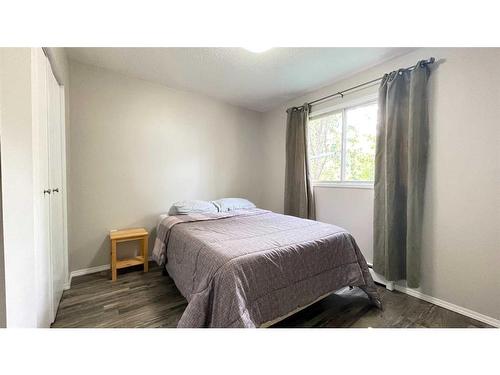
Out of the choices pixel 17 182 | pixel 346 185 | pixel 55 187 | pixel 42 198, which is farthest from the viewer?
pixel 346 185

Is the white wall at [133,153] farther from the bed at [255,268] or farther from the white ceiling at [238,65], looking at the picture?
the bed at [255,268]

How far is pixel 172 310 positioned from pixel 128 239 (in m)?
1.11

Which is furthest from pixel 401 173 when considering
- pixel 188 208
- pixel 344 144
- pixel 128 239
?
pixel 128 239

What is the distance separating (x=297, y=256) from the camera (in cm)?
147

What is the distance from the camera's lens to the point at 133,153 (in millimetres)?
2617

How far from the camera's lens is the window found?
2.39 meters

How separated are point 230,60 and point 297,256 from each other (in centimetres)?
209

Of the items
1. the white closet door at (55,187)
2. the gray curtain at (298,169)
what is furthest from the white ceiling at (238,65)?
the white closet door at (55,187)

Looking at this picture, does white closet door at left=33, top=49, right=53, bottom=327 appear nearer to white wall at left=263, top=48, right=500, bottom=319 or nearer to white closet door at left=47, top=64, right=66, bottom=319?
white closet door at left=47, top=64, right=66, bottom=319

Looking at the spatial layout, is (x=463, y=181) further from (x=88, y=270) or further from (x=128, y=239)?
(x=88, y=270)

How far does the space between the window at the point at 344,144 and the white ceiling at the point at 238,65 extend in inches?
18.0
